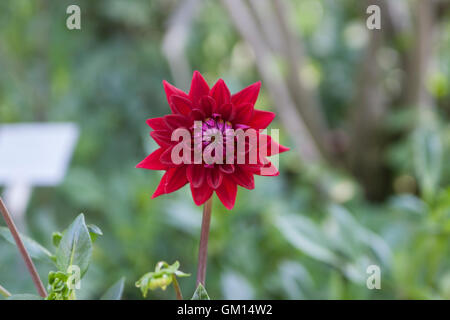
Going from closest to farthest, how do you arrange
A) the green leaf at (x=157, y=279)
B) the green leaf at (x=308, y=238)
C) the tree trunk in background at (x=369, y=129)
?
the green leaf at (x=157, y=279) < the green leaf at (x=308, y=238) < the tree trunk in background at (x=369, y=129)

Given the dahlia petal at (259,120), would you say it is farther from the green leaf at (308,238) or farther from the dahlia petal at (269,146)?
the green leaf at (308,238)

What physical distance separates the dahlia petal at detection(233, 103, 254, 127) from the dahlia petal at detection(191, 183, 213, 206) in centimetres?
5

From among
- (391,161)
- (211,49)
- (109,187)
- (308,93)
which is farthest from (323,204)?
(211,49)

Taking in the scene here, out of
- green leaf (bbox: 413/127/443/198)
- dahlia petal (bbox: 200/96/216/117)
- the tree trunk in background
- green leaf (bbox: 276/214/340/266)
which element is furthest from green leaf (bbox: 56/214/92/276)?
the tree trunk in background

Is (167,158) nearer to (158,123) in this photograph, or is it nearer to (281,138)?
(158,123)

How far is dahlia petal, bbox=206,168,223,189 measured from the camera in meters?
0.25

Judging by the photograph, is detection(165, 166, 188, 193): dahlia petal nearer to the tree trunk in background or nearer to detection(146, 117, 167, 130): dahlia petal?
detection(146, 117, 167, 130): dahlia petal

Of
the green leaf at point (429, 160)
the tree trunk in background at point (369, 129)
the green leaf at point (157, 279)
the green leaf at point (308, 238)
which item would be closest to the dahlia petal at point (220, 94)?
the green leaf at point (157, 279)

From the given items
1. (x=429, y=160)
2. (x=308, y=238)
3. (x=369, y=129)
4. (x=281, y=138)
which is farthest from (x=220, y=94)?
(x=369, y=129)

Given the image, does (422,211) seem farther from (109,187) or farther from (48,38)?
(48,38)

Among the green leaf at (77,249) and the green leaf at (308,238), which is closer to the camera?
the green leaf at (77,249)

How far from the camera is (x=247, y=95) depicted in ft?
0.88

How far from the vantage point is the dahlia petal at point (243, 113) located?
0.26m

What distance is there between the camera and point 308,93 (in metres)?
1.26
